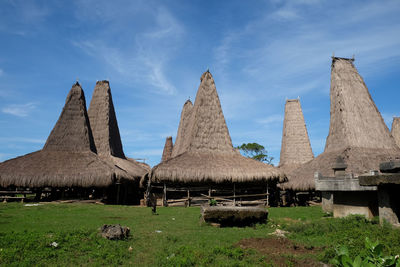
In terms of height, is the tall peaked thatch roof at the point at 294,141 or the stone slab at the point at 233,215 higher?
the tall peaked thatch roof at the point at 294,141

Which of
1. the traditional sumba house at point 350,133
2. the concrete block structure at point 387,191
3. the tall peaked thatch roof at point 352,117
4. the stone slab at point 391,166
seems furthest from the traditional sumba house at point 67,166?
the stone slab at point 391,166

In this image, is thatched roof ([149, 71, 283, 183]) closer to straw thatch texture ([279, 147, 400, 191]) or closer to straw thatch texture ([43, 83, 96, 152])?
straw thatch texture ([279, 147, 400, 191])

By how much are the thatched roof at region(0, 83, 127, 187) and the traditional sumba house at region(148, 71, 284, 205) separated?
12.9ft

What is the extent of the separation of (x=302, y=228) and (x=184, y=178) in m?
10.6

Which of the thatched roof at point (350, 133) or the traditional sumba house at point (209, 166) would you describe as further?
the thatched roof at point (350, 133)

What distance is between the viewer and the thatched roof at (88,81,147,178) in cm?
2728

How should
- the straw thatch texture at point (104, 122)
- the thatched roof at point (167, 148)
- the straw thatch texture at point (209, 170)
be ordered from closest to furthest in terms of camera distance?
the straw thatch texture at point (209, 170) → the straw thatch texture at point (104, 122) → the thatched roof at point (167, 148)

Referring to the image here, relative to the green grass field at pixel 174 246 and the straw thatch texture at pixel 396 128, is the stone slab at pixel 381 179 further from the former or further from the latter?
the straw thatch texture at pixel 396 128

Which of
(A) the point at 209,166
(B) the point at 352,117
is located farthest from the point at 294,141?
(A) the point at 209,166

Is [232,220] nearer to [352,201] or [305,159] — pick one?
[352,201]

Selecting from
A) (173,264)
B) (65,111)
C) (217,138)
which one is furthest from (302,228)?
(65,111)

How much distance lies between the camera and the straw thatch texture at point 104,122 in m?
27.6

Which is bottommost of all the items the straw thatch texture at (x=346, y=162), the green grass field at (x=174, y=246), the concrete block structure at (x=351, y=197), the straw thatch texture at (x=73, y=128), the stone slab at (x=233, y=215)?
the green grass field at (x=174, y=246)

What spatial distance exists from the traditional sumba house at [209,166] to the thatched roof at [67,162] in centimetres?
392
